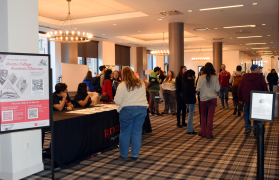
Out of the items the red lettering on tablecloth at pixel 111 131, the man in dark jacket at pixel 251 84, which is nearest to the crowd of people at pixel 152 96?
the man in dark jacket at pixel 251 84

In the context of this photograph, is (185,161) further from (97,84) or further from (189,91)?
(97,84)

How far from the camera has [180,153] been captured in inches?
172

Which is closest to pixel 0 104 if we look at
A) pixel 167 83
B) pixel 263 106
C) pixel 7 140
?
pixel 7 140

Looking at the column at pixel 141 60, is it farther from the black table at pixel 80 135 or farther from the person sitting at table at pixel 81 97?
the black table at pixel 80 135

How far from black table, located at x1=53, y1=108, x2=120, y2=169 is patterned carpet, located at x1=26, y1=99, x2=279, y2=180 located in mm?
154

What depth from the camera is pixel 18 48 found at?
10.9 feet

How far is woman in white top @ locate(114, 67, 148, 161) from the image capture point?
3.92m

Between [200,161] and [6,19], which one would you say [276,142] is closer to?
[200,161]

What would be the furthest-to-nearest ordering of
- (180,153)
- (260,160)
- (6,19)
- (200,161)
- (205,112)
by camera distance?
(205,112) → (180,153) → (200,161) → (6,19) → (260,160)

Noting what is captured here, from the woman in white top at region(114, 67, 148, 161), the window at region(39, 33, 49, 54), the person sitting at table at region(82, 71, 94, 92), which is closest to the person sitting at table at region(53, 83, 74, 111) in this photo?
the woman in white top at region(114, 67, 148, 161)

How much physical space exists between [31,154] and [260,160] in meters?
2.77

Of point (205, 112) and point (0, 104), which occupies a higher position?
point (0, 104)

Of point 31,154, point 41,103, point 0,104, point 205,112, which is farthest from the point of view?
point 205,112

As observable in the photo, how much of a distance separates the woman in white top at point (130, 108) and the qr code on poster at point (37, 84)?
1276 mm
